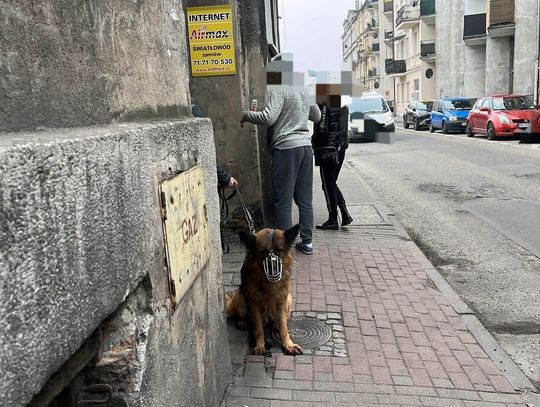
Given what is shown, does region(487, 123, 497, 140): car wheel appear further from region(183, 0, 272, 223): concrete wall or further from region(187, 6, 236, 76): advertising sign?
region(187, 6, 236, 76): advertising sign

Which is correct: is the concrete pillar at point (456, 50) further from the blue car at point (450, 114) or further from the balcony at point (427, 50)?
the blue car at point (450, 114)

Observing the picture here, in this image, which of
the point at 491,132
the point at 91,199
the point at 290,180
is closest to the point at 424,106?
the point at 491,132

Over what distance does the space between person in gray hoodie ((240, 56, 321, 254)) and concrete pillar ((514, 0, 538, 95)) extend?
26446 millimetres

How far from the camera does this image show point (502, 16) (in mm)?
29156

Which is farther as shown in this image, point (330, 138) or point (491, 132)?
point (491, 132)

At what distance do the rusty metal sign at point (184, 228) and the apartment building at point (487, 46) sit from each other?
93.1 ft

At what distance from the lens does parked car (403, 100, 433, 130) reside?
30000 mm

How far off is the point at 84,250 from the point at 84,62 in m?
0.69

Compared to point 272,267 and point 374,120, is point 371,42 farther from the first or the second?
point 272,267

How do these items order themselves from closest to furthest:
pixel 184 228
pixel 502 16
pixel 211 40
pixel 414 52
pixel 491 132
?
pixel 184 228 < pixel 211 40 < pixel 491 132 < pixel 502 16 < pixel 414 52

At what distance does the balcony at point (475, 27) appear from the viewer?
108ft

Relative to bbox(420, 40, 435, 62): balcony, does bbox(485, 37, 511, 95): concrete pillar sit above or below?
below

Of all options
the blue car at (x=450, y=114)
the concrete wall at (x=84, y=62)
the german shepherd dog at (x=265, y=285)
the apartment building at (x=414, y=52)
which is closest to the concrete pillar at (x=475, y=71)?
the apartment building at (x=414, y=52)

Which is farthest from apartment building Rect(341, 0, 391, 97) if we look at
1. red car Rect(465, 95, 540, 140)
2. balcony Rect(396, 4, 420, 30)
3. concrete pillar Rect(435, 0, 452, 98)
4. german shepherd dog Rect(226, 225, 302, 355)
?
german shepherd dog Rect(226, 225, 302, 355)
